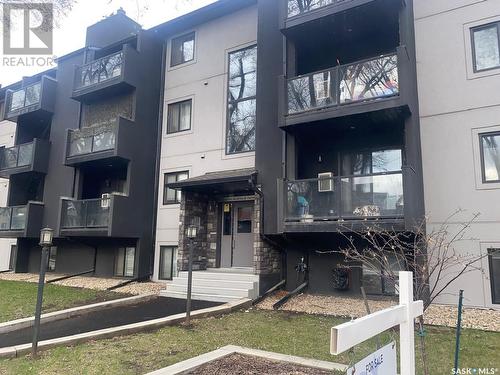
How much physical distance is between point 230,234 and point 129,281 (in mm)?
4121

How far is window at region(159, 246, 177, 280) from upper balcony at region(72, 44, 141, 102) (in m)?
6.63

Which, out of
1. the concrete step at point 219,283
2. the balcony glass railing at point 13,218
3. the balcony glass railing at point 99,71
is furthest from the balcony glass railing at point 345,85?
the balcony glass railing at point 13,218

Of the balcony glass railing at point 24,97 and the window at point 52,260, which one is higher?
the balcony glass railing at point 24,97

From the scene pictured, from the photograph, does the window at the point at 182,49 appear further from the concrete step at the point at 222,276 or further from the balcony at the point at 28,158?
the concrete step at the point at 222,276

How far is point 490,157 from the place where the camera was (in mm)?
9453

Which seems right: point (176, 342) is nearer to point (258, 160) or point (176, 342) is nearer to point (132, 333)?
point (132, 333)

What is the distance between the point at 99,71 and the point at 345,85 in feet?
35.8

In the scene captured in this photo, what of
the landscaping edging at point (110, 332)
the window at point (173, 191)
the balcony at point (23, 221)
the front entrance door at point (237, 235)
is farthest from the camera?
the balcony at point (23, 221)

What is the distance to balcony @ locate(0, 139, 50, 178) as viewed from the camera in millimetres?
17438

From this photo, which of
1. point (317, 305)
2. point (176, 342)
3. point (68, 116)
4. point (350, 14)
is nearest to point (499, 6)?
point (350, 14)

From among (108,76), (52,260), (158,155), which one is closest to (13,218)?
(52,260)

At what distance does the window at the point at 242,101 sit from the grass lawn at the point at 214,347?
22.6ft

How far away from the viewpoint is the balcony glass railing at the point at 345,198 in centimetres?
902

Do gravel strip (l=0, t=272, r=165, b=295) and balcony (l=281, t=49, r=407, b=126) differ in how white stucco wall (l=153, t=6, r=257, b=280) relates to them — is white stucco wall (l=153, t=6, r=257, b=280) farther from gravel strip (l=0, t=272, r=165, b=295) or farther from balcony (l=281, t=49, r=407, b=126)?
balcony (l=281, t=49, r=407, b=126)
